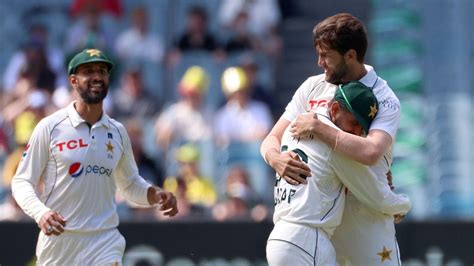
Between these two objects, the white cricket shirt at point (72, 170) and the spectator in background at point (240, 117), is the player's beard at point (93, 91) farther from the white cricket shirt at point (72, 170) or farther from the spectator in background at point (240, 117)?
the spectator in background at point (240, 117)

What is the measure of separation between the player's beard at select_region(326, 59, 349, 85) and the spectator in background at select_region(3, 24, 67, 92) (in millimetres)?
8178

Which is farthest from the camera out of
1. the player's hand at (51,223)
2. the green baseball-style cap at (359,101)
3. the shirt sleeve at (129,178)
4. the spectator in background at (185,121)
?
the spectator in background at (185,121)

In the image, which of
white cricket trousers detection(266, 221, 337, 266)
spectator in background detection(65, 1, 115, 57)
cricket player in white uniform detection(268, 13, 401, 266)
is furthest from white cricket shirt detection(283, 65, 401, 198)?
spectator in background detection(65, 1, 115, 57)

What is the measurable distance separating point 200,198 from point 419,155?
2.82 metres

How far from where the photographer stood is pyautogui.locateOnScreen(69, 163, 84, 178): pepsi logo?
7.11 meters

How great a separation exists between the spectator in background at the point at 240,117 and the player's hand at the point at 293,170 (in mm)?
7251

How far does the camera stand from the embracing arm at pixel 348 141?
579 cm

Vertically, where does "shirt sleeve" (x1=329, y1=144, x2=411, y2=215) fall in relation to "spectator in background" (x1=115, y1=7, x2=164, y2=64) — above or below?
above

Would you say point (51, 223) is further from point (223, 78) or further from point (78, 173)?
Result: point (223, 78)

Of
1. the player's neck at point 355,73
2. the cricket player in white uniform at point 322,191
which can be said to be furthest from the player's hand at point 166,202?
the player's neck at point 355,73

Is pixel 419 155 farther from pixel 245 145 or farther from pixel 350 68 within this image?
pixel 350 68

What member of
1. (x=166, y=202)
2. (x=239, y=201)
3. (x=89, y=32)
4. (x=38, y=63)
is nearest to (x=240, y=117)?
(x=239, y=201)

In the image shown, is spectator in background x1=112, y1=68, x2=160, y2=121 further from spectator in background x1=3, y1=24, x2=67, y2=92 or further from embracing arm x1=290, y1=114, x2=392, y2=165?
embracing arm x1=290, y1=114, x2=392, y2=165

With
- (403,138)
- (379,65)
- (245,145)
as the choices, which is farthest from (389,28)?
(245,145)
